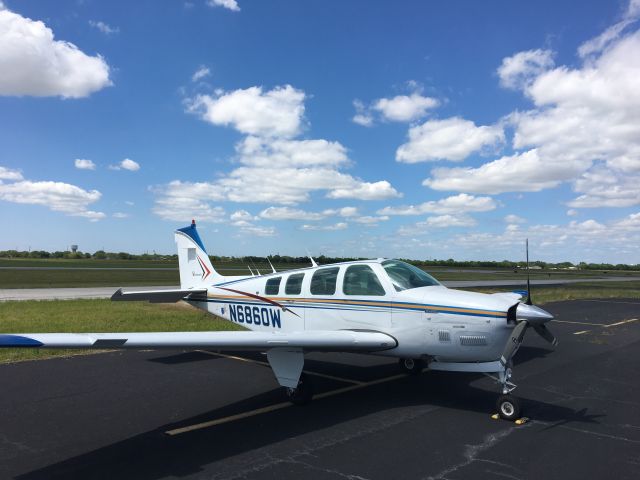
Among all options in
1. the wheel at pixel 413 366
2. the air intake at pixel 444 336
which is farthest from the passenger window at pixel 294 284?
the air intake at pixel 444 336

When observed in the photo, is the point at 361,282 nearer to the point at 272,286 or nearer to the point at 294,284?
the point at 294,284

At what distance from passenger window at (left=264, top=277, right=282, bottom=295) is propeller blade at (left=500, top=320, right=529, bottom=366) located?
4.30 meters

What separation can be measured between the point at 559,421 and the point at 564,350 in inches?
235

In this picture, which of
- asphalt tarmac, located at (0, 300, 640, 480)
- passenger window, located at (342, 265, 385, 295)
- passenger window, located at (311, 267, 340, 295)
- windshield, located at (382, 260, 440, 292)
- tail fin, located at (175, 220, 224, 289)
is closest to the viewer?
asphalt tarmac, located at (0, 300, 640, 480)

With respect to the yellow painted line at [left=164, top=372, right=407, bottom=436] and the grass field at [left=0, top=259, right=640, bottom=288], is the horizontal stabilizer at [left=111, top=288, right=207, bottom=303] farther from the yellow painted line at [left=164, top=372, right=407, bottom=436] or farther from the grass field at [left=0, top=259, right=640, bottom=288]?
the yellow painted line at [left=164, top=372, right=407, bottom=436]

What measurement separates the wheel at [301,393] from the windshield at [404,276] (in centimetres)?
203

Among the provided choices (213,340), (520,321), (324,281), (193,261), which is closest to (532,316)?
(520,321)

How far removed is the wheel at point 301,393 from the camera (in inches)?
276

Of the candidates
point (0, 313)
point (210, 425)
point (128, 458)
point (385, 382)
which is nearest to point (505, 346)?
point (385, 382)

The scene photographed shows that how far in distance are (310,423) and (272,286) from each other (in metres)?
3.39

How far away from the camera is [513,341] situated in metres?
6.21

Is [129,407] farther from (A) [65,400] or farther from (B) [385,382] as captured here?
(B) [385,382]

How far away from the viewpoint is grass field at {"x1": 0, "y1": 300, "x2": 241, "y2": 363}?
41.3 ft

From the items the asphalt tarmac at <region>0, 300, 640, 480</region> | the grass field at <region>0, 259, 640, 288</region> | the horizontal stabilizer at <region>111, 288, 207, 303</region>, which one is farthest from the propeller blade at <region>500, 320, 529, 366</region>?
the horizontal stabilizer at <region>111, 288, 207, 303</region>
